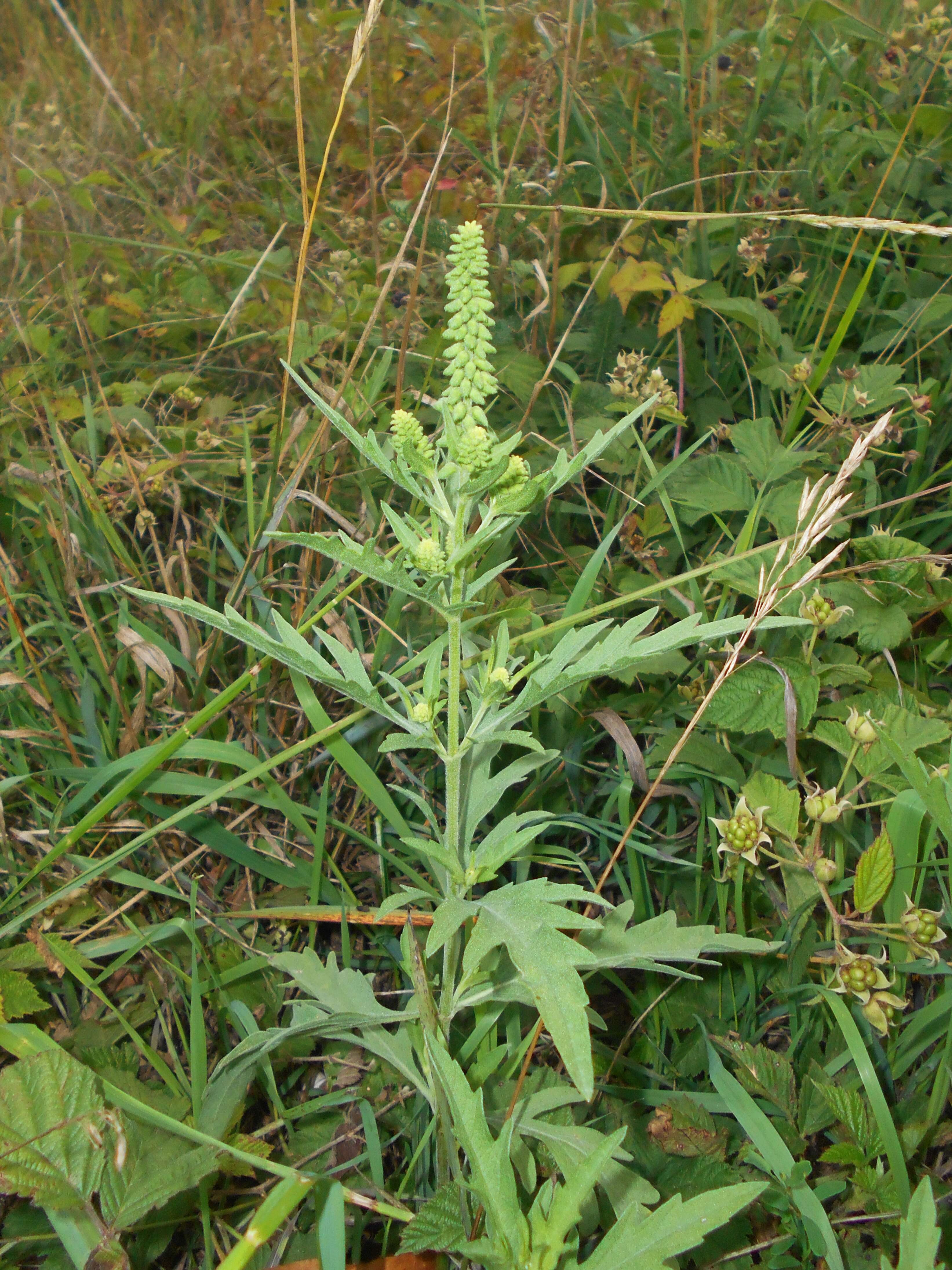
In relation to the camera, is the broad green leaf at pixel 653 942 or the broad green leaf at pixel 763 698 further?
the broad green leaf at pixel 763 698

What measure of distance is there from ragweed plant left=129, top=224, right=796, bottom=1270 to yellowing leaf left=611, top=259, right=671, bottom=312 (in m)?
1.18

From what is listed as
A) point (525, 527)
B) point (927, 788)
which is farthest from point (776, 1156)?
point (525, 527)

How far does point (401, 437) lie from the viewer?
1.23 meters

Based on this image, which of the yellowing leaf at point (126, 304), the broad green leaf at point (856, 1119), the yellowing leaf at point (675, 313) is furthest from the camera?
the yellowing leaf at point (126, 304)

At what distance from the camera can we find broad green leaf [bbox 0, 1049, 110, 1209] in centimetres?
136

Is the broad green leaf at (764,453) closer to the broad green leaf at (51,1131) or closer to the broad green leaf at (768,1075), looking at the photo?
the broad green leaf at (768,1075)

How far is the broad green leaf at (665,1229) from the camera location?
1126mm

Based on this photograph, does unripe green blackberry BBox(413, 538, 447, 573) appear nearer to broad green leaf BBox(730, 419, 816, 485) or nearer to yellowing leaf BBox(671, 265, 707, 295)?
broad green leaf BBox(730, 419, 816, 485)

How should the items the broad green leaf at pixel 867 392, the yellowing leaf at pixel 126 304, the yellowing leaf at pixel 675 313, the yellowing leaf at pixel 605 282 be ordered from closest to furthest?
1. the broad green leaf at pixel 867 392
2. the yellowing leaf at pixel 675 313
3. the yellowing leaf at pixel 605 282
4. the yellowing leaf at pixel 126 304

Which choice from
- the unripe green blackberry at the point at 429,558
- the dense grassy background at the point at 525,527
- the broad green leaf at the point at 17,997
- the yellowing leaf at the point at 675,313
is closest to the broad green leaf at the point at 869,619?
the dense grassy background at the point at 525,527

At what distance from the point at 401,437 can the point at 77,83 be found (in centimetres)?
560

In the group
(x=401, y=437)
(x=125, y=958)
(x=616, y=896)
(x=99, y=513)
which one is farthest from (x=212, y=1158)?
(x=99, y=513)

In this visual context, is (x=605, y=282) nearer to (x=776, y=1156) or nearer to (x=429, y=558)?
(x=429, y=558)

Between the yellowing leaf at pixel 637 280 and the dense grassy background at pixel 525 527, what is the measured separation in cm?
1
